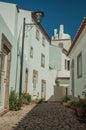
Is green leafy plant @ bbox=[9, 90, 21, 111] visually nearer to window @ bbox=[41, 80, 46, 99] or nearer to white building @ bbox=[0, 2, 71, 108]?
white building @ bbox=[0, 2, 71, 108]

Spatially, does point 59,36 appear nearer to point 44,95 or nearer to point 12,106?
point 44,95

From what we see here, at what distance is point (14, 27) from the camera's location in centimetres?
1312

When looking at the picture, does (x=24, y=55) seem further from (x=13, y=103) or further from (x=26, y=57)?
(x=13, y=103)

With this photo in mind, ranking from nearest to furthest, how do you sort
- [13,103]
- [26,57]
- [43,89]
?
[13,103] → [26,57] → [43,89]

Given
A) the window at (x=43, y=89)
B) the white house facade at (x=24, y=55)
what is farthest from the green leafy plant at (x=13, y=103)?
the window at (x=43, y=89)

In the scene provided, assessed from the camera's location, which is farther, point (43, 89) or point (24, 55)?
point (43, 89)

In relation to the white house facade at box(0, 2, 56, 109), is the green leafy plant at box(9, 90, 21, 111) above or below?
below

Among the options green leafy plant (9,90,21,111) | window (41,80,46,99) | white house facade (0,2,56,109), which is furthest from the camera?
window (41,80,46,99)

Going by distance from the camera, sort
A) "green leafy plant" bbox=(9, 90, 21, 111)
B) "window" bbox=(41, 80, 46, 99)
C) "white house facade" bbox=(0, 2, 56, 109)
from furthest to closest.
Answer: "window" bbox=(41, 80, 46, 99), "green leafy plant" bbox=(9, 90, 21, 111), "white house facade" bbox=(0, 2, 56, 109)

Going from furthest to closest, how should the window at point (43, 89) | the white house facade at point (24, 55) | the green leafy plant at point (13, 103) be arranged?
the window at point (43, 89) → the green leafy plant at point (13, 103) → the white house facade at point (24, 55)

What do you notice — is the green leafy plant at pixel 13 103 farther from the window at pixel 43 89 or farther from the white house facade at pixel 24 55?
the window at pixel 43 89

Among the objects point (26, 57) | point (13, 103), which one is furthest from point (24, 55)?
point (13, 103)

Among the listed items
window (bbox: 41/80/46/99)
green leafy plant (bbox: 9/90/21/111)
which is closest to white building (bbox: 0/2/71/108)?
window (bbox: 41/80/46/99)

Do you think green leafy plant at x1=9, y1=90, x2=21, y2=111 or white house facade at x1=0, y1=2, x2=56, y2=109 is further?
green leafy plant at x1=9, y1=90, x2=21, y2=111
